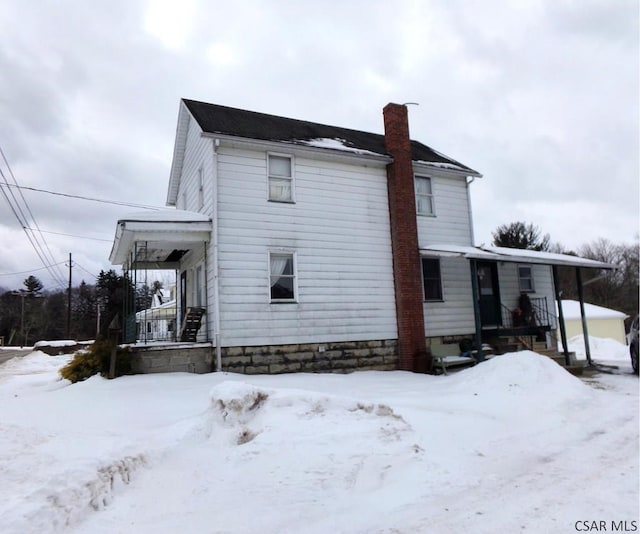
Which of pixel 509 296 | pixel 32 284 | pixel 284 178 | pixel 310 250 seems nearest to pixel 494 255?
pixel 509 296

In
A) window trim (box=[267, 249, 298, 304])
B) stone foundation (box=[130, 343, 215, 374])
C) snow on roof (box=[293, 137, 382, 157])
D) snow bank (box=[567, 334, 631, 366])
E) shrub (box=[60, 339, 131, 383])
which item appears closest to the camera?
shrub (box=[60, 339, 131, 383])

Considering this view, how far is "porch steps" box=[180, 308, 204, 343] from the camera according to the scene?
1197 cm

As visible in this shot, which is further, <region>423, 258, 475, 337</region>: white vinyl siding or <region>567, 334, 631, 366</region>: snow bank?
<region>567, 334, 631, 366</region>: snow bank

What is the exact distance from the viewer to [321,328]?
12461 mm

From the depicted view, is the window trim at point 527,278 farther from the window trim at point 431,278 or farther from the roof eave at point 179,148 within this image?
the roof eave at point 179,148

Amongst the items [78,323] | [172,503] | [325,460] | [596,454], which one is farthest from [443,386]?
[78,323]

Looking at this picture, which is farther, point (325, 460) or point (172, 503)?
point (325, 460)

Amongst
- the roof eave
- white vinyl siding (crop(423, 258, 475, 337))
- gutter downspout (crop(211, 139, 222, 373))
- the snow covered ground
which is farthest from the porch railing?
the roof eave

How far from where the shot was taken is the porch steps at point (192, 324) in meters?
12.0

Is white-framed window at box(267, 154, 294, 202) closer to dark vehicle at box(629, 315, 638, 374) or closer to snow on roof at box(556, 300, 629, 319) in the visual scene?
dark vehicle at box(629, 315, 638, 374)

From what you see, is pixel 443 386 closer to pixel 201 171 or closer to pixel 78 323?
pixel 201 171

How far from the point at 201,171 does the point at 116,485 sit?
32.9ft

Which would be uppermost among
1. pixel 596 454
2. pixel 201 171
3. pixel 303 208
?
pixel 201 171

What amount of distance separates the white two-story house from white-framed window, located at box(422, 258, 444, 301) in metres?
0.05
